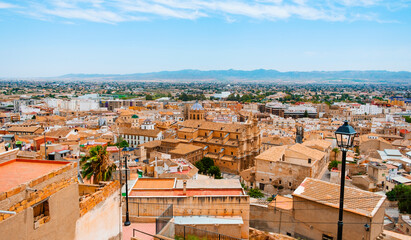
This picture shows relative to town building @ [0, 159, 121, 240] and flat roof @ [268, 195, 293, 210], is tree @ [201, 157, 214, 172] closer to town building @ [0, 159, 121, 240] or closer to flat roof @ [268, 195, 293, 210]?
flat roof @ [268, 195, 293, 210]

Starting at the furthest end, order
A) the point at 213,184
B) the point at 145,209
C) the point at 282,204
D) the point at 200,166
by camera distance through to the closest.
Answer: the point at 200,166 → the point at 282,204 → the point at 213,184 → the point at 145,209

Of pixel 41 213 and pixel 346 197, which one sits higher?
pixel 41 213

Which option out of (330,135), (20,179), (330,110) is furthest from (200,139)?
(330,110)

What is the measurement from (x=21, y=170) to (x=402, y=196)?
29258 millimetres

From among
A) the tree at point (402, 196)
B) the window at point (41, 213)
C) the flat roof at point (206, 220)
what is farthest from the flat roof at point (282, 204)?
the window at point (41, 213)

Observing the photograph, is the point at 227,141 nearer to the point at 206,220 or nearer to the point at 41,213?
the point at 206,220

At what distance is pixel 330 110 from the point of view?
11581 centimetres

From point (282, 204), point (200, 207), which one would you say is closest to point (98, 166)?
point (200, 207)

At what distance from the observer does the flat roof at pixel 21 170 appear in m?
6.25

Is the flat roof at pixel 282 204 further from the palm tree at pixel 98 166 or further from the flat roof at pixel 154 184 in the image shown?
the palm tree at pixel 98 166

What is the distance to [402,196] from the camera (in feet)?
88.5

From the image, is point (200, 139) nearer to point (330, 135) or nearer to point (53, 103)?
point (330, 135)

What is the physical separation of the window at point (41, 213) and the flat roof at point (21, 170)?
0.55m

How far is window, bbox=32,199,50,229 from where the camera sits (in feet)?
19.6
